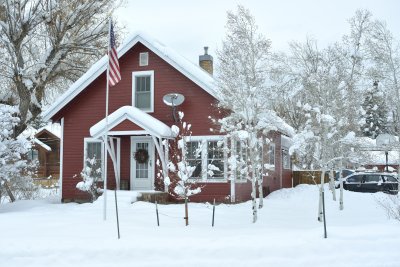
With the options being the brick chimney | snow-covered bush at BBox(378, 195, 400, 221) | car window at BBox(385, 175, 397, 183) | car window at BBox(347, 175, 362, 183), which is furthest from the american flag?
car window at BBox(385, 175, 397, 183)

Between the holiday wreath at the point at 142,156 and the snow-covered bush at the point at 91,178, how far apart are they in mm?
1474

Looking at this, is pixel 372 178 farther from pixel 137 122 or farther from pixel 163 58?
pixel 137 122

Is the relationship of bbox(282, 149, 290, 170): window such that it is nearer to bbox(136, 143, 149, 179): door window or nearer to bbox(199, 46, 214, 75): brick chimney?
bbox(199, 46, 214, 75): brick chimney

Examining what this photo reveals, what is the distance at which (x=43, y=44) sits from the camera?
88.4ft

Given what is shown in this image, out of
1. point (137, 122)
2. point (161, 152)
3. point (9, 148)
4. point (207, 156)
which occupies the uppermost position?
point (137, 122)

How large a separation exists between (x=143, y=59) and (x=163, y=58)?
1.04 m

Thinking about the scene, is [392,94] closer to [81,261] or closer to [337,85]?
[337,85]

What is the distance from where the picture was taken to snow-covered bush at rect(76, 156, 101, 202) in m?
17.3

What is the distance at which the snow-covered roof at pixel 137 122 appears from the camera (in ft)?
55.9

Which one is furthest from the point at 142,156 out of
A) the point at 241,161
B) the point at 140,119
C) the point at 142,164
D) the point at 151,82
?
the point at 241,161

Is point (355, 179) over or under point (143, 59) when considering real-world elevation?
under

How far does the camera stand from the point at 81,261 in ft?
29.5

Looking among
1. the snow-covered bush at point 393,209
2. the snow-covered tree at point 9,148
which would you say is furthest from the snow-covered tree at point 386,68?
Result: the snow-covered tree at point 9,148

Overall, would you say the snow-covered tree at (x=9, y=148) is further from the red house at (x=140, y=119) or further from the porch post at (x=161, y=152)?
the porch post at (x=161, y=152)
